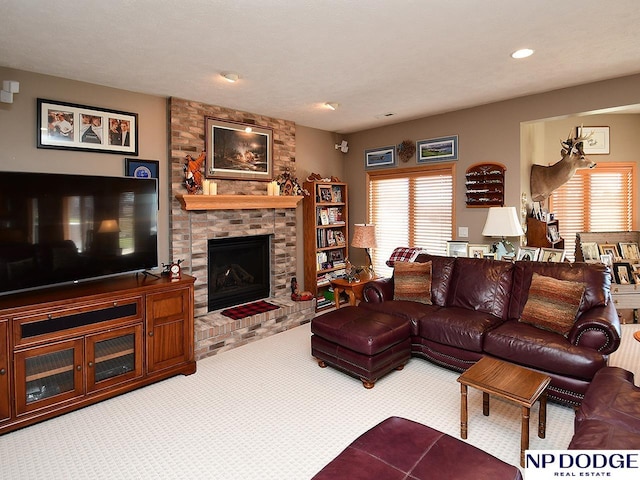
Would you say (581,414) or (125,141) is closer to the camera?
(581,414)

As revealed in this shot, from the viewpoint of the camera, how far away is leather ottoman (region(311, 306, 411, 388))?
3.19m

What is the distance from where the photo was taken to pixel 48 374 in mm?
2781

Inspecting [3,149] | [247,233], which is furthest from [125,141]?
[247,233]

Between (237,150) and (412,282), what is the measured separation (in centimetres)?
266

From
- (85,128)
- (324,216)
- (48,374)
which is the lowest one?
(48,374)

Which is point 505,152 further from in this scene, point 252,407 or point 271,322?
point 252,407

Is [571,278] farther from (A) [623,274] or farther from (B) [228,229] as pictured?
(B) [228,229]

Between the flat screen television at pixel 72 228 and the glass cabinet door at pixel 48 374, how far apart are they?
Result: 0.52m

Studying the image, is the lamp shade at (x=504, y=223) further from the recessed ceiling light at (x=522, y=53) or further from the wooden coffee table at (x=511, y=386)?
the wooden coffee table at (x=511, y=386)

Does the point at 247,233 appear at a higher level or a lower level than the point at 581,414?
higher

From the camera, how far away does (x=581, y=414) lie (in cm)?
197

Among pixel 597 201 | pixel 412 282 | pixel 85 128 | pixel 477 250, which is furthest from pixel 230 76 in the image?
pixel 597 201

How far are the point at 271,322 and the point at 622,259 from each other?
4.37m

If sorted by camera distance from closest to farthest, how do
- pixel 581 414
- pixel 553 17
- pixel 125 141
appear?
pixel 581 414
pixel 553 17
pixel 125 141
